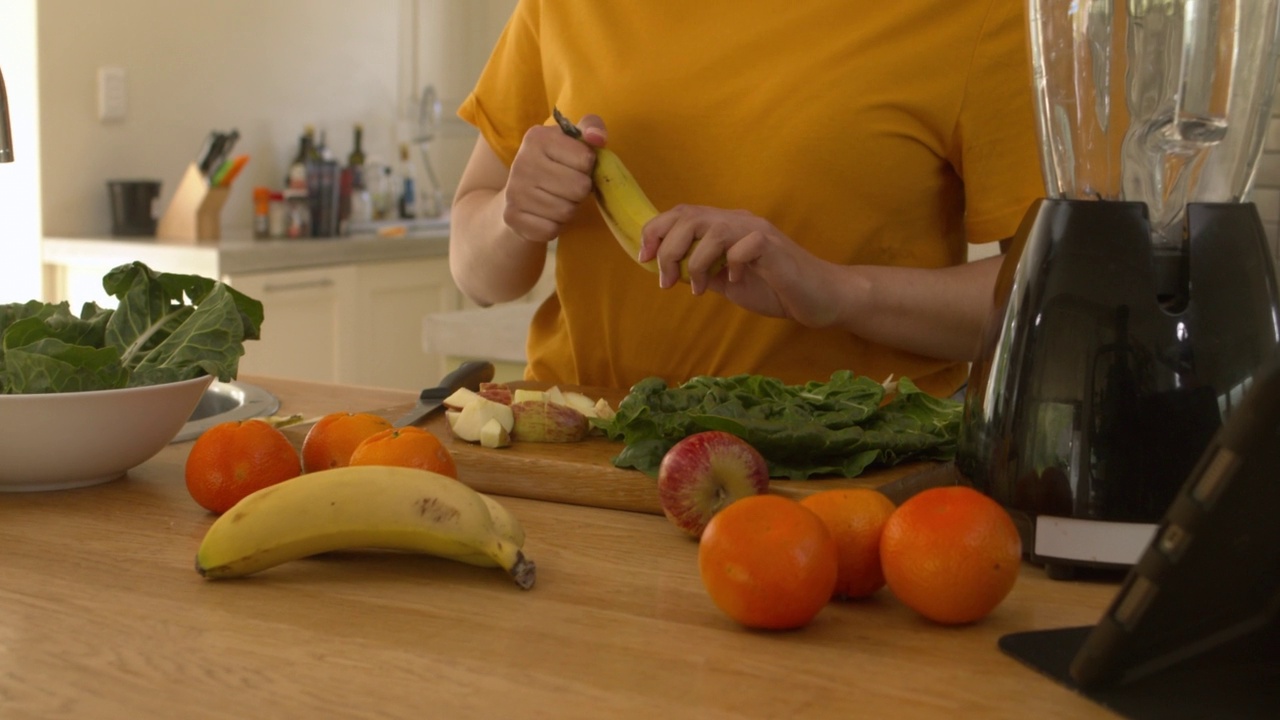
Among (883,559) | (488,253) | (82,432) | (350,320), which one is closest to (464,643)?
(883,559)

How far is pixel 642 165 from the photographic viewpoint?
4.90 feet

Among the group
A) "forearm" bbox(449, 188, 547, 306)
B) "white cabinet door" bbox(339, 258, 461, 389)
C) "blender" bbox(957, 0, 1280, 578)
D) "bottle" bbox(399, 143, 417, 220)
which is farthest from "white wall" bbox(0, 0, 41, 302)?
"blender" bbox(957, 0, 1280, 578)

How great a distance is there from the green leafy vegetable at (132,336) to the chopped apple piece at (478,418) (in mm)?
190

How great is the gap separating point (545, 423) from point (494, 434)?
0.16 feet

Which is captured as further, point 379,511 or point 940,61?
point 940,61

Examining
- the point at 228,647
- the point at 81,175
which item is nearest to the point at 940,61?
the point at 228,647

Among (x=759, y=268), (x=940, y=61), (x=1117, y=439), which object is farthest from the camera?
(x=940, y=61)

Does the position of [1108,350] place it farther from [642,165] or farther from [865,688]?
[642,165]

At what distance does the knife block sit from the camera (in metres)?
3.62

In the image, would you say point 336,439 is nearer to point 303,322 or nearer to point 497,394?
point 497,394

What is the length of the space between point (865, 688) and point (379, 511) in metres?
0.33

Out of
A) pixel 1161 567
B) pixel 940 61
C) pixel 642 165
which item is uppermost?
pixel 940 61

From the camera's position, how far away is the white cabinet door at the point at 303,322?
3.41 metres

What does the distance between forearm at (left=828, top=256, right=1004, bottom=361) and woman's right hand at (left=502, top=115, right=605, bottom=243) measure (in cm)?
27
